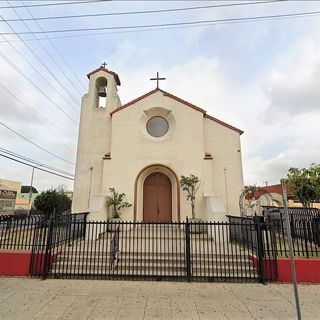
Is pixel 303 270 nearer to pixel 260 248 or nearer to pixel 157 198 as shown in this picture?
pixel 260 248

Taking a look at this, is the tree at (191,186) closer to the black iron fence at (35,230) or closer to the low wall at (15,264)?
the black iron fence at (35,230)

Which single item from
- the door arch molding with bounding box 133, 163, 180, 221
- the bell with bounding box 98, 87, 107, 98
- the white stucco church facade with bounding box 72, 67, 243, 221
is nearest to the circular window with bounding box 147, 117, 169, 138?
the white stucco church facade with bounding box 72, 67, 243, 221

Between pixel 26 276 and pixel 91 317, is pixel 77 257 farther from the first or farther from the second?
pixel 91 317

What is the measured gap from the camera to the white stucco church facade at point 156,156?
13.2 metres

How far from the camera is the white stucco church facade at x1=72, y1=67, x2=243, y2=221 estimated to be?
43.3ft

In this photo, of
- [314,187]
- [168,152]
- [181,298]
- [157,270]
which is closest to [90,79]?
[168,152]

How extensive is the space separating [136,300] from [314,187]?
16.9 meters

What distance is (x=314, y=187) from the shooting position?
1677cm

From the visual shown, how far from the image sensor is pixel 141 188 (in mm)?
13703

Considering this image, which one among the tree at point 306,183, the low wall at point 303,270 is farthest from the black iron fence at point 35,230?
the tree at point 306,183

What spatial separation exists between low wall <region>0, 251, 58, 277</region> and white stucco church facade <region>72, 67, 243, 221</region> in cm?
580

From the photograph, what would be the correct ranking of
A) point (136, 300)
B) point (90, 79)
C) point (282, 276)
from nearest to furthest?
point (136, 300) < point (282, 276) < point (90, 79)

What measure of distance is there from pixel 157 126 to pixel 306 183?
12.2 meters

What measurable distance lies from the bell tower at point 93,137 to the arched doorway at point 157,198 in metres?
2.92
